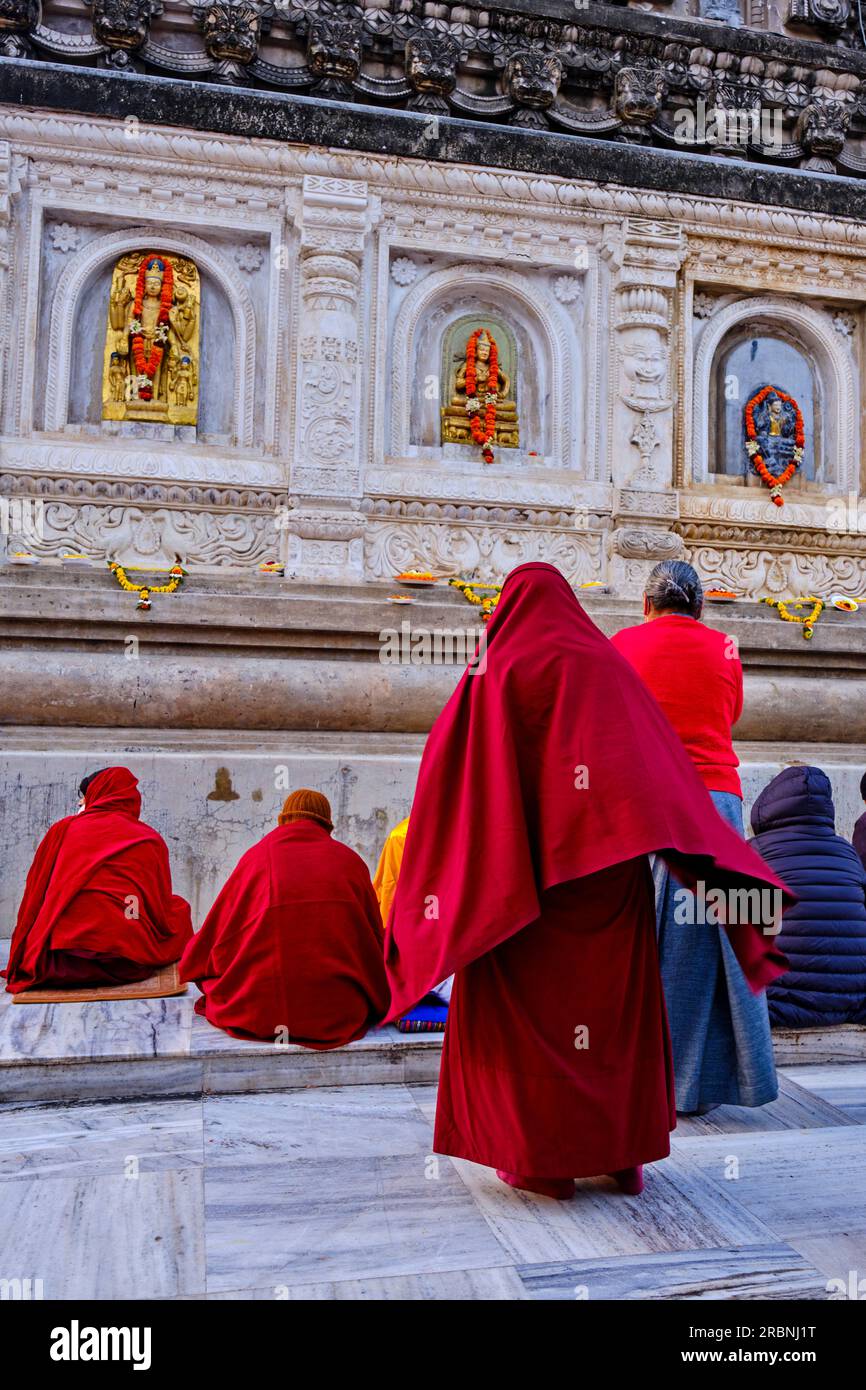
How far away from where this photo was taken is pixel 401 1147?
3.43 m

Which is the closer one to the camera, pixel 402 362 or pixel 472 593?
pixel 472 593

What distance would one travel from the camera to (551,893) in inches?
119

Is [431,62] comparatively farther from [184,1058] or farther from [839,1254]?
[839,1254]

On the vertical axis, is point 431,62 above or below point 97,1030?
above

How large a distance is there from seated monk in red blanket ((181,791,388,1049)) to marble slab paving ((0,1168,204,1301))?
109 cm

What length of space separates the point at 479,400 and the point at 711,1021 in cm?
657

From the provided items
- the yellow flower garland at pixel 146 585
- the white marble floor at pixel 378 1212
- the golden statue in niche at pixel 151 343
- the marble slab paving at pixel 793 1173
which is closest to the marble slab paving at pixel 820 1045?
the white marble floor at pixel 378 1212

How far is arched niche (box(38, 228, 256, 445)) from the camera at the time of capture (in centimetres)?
852

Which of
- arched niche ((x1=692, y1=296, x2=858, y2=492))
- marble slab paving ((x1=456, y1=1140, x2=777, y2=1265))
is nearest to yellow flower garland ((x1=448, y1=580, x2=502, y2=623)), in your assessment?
arched niche ((x1=692, y1=296, x2=858, y2=492))

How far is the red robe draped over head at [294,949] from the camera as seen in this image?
168 inches

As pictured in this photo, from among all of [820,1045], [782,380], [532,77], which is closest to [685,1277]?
[820,1045]

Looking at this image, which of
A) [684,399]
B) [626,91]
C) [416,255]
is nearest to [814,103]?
[626,91]

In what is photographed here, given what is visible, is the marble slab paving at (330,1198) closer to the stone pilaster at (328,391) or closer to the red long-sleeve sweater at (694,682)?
the red long-sleeve sweater at (694,682)
